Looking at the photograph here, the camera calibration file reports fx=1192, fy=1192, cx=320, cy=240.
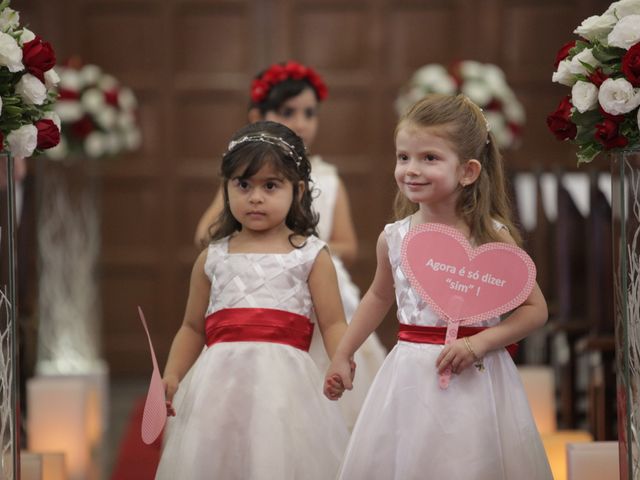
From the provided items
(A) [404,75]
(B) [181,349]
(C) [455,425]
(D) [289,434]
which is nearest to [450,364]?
(C) [455,425]

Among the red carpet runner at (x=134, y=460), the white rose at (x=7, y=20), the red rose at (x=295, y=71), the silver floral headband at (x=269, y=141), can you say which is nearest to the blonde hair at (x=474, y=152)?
the silver floral headband at (x=269, y=141)

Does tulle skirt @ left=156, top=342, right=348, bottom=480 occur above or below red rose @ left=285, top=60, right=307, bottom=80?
below

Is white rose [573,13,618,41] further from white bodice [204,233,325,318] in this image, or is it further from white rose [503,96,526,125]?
white rose [503,96,526,125]

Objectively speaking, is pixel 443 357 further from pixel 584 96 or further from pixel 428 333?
pixel 584 96

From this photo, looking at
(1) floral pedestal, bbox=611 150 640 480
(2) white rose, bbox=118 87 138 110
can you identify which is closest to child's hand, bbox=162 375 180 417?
(1) floral pedestal, bbox=611 150 640 480

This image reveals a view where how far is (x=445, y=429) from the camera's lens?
9.62 ft

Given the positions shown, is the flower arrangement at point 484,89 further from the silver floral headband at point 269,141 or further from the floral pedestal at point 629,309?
the floral pedestal at point 629,309

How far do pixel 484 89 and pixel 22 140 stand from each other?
212 inches

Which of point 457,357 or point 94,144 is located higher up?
point 94,144

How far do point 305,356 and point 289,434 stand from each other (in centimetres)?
26

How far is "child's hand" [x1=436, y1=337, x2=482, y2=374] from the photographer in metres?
2.94

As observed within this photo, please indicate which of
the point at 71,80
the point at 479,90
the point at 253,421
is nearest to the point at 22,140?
the point at 253,421

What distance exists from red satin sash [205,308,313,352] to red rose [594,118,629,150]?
99 cm

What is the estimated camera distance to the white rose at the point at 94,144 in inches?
310
